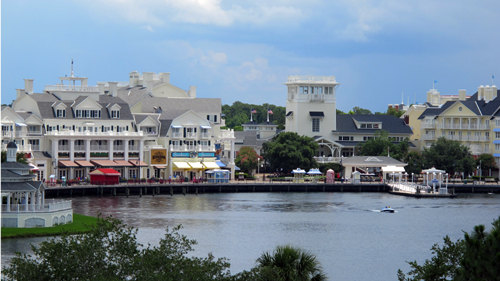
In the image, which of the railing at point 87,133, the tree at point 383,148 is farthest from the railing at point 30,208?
the tree at point 383,148

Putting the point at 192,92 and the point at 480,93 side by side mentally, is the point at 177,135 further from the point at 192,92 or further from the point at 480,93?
the point at 480,93

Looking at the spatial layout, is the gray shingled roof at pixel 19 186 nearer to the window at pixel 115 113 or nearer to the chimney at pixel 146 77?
the window at pixel 115 113

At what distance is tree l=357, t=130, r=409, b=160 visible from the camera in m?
120

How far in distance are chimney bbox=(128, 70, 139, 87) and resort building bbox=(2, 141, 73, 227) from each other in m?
76.6

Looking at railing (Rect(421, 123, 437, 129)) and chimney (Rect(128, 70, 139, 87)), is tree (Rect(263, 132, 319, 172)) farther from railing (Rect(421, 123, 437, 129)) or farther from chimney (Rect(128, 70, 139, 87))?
chimney (Rect(128, 70, 139, 87))

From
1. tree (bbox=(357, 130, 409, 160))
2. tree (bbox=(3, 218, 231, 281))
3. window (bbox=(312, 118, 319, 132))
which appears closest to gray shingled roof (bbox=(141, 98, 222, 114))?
window (bbox=(312, 118, 319, 132))

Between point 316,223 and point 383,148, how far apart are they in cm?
4743

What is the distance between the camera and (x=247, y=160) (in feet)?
386

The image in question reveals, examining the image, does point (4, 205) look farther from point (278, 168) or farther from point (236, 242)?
point (278, 168)

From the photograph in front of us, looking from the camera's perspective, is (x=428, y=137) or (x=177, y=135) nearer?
(x=177, y=135)

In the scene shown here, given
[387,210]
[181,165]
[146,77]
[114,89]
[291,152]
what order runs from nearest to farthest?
1. [387,210]
2. [181,165]
3. [291,152]
4. [114,89]
5. [146,77]

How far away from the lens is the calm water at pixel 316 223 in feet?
186

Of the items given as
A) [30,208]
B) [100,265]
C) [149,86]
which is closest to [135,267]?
[100,265]

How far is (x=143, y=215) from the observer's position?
248 feet
